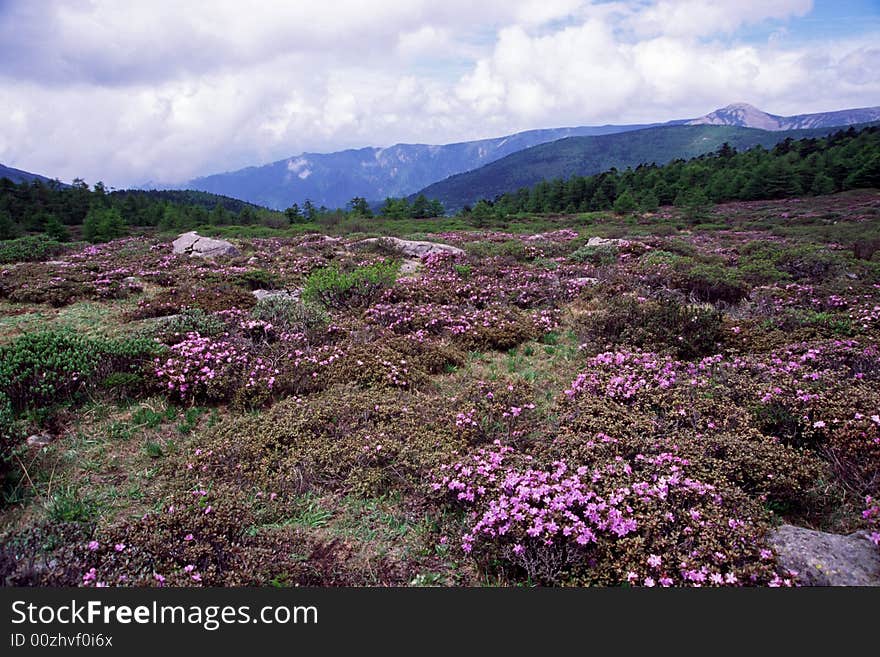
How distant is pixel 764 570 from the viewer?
→ 3.37 m

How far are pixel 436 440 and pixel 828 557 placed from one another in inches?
142

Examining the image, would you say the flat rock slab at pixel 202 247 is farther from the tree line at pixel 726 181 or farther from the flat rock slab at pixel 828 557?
the tree line at pixel 726 181

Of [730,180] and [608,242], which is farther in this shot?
[730,180]

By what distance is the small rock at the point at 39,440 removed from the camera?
18.9 ft

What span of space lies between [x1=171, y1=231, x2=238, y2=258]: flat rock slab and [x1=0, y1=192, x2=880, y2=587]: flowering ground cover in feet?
35.5

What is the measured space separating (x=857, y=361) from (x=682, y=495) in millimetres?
4704

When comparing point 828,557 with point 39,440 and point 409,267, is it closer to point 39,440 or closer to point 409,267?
point 39,440

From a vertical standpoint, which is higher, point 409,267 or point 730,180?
point 730,180

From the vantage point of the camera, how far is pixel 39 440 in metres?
5.84

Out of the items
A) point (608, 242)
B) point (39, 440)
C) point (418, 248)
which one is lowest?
point (39, 440)

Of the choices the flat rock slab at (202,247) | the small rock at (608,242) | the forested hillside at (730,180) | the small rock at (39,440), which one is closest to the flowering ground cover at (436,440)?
the small rock at (39,440)

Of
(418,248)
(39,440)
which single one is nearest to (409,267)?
(418,248)

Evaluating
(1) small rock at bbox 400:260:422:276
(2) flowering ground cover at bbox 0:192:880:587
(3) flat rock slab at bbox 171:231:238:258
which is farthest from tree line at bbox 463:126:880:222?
(2) flowering ground cover at bbox 0:192:880:587

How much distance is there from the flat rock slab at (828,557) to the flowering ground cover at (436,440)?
0.14m
